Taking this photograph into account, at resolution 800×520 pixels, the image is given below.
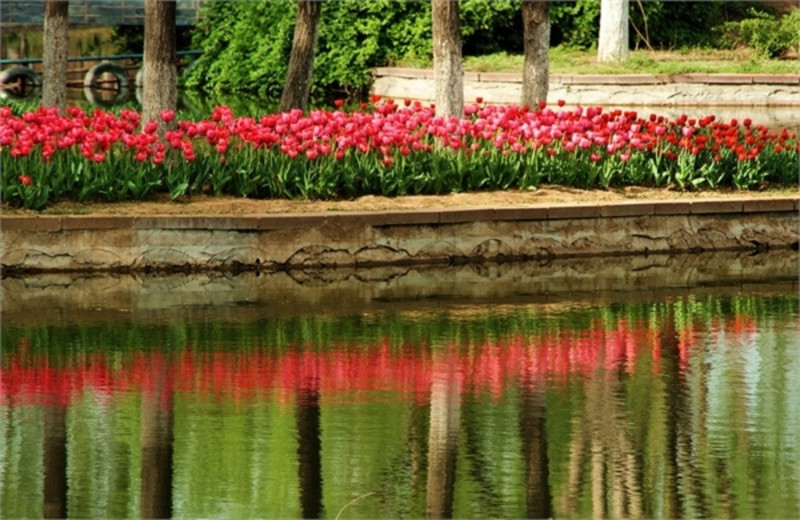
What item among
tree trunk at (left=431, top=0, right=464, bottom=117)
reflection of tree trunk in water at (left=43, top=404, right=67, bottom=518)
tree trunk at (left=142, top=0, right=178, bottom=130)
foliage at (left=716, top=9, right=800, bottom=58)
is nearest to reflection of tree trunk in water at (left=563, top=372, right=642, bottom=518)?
reflection of tree trunk in water at (left=43, top=404, right=67, bottom=518)

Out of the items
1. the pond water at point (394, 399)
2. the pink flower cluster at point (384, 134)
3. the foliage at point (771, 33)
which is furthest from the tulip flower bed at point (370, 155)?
the foliage at point (771, 33)

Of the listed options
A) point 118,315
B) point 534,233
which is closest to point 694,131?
point 534,233

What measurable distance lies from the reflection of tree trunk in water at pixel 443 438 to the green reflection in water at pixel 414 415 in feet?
0.05

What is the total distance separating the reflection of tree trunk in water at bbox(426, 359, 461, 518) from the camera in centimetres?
786

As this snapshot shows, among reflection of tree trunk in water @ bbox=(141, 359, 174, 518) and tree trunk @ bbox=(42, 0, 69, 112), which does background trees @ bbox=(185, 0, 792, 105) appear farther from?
reflection of tree trunk in water @ bbox=(141, 359, 174, 518)

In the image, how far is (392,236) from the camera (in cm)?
1530

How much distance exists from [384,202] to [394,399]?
242 inches

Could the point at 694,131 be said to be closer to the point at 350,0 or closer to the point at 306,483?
the point at 306,483

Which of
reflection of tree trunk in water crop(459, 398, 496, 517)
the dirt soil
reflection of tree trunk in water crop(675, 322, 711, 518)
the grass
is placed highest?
the grass

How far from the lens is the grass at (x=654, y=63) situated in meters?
33.5

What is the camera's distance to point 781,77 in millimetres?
32719

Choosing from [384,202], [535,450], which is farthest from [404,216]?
[535,450]

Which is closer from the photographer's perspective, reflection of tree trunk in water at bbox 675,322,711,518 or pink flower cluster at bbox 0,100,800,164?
reflection of tree trunk in water at bbox 675,322,711,518

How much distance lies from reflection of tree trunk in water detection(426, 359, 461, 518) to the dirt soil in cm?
483
